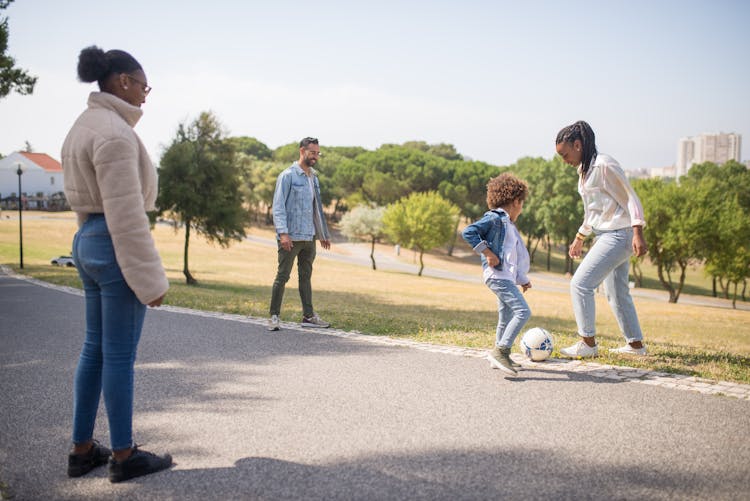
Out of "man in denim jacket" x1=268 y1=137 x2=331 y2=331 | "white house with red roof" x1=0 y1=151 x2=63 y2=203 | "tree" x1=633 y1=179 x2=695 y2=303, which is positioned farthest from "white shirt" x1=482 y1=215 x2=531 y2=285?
"white house with red roof" x1=0 y1=151 x2=63 y2=203

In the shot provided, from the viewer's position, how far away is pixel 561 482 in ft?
9.90

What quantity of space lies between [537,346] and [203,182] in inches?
904

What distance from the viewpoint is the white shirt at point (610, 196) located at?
18.4 feet

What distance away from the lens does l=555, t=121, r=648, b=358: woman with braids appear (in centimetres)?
566

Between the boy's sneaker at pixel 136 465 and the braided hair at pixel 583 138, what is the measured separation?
15.2 feet

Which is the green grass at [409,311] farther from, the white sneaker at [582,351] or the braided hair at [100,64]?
the braided hair at [100,64]

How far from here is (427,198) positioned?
5419cm

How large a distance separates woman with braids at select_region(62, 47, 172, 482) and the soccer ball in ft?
12.5

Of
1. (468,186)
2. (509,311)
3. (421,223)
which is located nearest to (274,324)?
(509,311)

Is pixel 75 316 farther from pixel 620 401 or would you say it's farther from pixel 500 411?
pixel 620 401

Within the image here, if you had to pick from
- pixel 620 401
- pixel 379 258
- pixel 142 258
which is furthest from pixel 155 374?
pixel 379 258

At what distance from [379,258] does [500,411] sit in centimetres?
5749

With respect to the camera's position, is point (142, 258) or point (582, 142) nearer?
point (142, 258)

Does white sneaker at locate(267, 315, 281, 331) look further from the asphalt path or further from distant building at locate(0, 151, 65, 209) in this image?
distant building at locate(0, 151, 65, 209)
